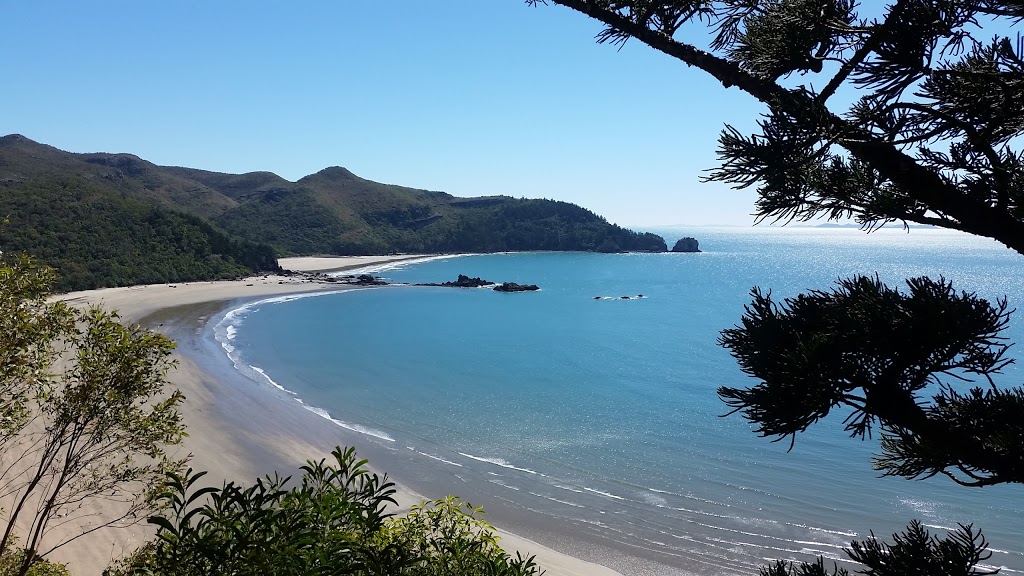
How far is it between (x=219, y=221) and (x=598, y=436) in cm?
14273

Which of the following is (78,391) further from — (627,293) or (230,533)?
(627,293)

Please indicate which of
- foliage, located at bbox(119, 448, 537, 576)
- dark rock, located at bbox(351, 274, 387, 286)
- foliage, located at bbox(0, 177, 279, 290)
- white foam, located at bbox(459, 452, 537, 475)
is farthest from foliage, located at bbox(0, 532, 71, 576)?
dark rock, located at bbox(351, 274, 387, 286)

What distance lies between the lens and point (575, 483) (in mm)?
18625

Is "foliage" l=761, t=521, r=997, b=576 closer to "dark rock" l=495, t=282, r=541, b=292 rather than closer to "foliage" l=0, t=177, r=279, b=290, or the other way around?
"foliage" l=0, t=177, r=279, b=290

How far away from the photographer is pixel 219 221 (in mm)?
144125

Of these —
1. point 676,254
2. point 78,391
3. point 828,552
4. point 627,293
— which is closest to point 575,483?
point 828,552

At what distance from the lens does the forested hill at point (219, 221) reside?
66.9 m

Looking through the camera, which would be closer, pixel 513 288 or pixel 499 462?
pixel 499 462

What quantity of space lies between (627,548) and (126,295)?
57.3 meters

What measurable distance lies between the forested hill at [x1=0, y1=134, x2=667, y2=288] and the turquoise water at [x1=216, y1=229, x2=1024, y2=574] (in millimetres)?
23468

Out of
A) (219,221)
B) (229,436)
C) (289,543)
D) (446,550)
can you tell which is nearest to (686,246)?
(219,221)

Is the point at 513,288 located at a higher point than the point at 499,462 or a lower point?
higher

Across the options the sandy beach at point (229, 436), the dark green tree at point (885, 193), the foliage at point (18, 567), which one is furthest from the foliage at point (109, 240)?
the dark green tree at point (885, 193)

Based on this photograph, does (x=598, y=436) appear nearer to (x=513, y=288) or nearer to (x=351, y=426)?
(x=351, y=426)
